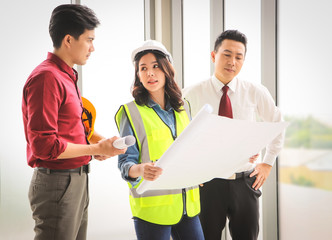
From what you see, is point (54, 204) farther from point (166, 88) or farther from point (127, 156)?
point (166, 88)

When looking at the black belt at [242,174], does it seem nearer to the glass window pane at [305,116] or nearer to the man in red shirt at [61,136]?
the glass window pane at [305,116]

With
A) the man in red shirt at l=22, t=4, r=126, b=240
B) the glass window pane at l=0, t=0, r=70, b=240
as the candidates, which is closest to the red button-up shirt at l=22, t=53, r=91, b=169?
the man in red shirt at l=22, t=4, r=126, b=240

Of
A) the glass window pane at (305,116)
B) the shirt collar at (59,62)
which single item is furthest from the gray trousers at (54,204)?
the glass window pane at (305,116)

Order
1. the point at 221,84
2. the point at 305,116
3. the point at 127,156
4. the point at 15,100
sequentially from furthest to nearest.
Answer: the point at 15,100 → the point at 305,116 → the point at 221,84 → the point at 127,156

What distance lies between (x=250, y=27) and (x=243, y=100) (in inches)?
39.0

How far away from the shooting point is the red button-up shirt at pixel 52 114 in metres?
1.29

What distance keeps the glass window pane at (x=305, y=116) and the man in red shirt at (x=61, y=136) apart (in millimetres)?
1540

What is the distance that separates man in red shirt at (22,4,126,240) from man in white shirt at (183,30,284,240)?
0.81m

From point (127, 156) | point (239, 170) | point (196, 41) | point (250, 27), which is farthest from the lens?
point (196, 41)

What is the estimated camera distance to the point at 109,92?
3.75m

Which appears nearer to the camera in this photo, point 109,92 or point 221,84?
point 221,84

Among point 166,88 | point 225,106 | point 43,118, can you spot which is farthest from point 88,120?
point 225,106

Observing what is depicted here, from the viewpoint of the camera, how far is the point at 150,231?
152cm

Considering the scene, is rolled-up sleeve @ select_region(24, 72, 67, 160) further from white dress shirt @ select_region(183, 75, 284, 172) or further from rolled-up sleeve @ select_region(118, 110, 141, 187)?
Answer: white dress shirt @ select_region(183, 75, 284, 172)
